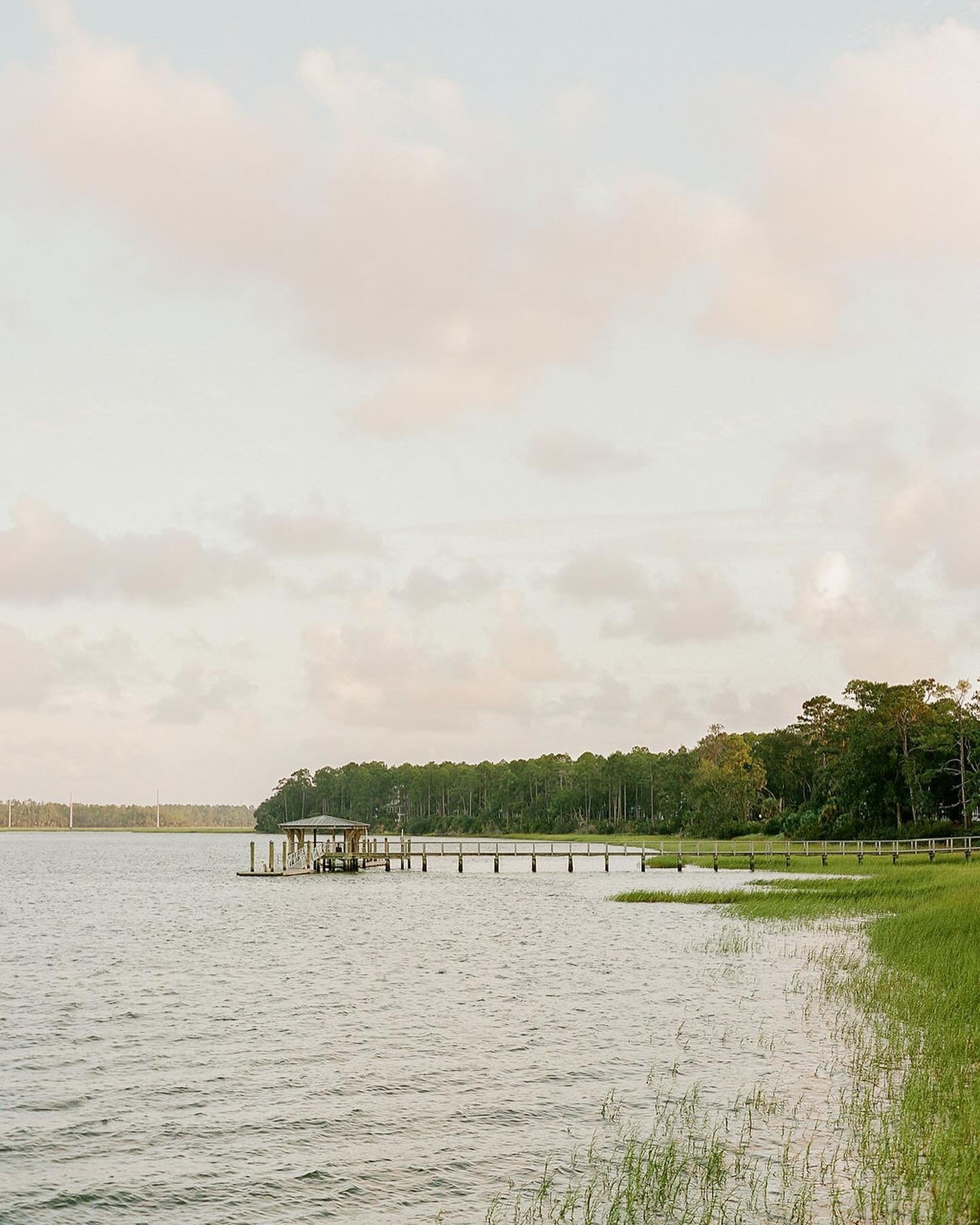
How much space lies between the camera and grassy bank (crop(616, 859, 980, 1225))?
13961 mm

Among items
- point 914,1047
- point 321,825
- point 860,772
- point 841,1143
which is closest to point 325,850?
point 321,825

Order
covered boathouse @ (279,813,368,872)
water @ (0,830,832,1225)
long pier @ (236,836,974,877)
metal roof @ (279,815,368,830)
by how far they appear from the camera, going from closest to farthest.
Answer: water @ (0,830,832,1225) → long pier @ (236,836,974,877) → metal roof @ (279,815,368,830) → covered boathouse @ (279,813,368,872)

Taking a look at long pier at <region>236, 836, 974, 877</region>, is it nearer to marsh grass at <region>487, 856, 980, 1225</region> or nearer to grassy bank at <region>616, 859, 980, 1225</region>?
grassy bank at <region>616, 859, 980, 1225</region>

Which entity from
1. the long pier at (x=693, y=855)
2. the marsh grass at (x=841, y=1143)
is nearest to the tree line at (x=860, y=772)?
the long pier at (x=693, y=855)

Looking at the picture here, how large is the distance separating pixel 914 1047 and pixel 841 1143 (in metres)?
5.87

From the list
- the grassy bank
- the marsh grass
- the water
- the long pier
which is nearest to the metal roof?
the long pier

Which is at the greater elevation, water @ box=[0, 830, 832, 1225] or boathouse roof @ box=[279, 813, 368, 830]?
boathouse roof @ box=[279, 813, 368, 830]

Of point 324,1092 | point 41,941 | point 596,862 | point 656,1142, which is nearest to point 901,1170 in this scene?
point 656,1142

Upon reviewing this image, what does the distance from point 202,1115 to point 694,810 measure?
133397 millimetres

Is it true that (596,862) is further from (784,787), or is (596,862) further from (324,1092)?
(324,1092)

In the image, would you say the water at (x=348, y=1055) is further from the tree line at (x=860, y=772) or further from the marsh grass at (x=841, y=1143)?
the tree line at (x=860, y=772)

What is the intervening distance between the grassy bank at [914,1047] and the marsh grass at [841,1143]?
1.6 inches

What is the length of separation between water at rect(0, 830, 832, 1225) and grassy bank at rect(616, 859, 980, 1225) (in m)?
1.52

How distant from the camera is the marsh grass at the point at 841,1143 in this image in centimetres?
1407
